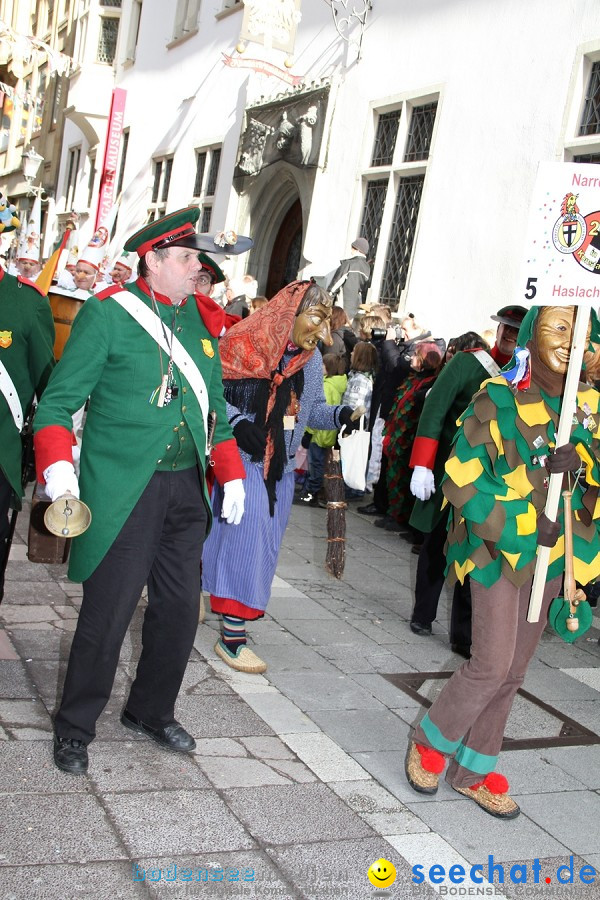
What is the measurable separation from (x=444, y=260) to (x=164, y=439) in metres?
8.45

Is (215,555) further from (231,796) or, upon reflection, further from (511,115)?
(511,115)

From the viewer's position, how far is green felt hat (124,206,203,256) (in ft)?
11.6

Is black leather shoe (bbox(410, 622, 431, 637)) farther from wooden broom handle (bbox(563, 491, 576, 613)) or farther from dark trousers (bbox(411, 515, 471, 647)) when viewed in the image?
wooden broom handle (bbox(563, 491, 576, 613))

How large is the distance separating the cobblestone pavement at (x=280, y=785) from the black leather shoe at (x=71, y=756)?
0.12 ft

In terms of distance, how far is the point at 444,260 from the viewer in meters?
11.5

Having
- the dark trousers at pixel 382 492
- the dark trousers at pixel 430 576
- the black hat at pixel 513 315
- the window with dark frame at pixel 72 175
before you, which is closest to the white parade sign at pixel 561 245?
the black hat at pixel 513 315

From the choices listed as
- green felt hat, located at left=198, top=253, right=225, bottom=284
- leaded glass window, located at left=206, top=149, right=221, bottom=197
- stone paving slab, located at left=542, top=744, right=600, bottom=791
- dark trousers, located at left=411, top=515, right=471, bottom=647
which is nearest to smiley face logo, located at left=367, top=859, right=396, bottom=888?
stone paving slab, located at left=542, top=744, right=600, bottom=791

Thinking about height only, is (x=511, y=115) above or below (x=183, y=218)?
above

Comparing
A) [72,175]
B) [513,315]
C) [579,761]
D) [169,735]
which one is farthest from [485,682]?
[72,175]

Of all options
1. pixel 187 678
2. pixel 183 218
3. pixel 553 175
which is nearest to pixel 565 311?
pixel 553 175

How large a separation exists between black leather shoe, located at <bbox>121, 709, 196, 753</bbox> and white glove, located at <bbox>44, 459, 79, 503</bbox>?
110 cm

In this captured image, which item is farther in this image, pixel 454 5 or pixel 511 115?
pixel 454 5

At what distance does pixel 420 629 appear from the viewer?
234 inches

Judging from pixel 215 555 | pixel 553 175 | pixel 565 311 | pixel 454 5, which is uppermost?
pixel 454 5
